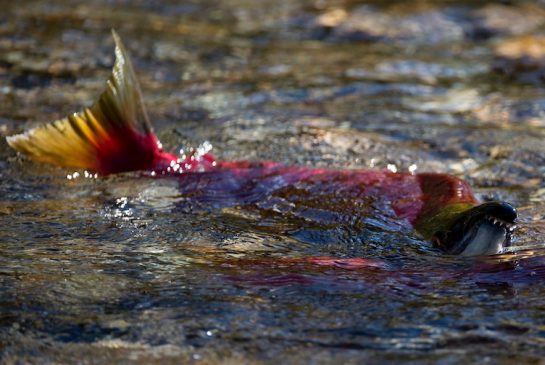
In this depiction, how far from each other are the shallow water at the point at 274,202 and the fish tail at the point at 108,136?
9cm

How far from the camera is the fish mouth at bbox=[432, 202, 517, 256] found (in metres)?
3.01

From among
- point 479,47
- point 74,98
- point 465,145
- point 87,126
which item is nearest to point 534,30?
point 479,47

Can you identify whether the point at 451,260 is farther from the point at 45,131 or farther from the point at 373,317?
the point at 45,131

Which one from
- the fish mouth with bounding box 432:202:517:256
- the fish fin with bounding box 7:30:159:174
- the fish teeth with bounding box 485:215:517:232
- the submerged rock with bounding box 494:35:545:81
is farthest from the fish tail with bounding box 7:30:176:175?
the submerged rock with bounding box 494:35:545:81

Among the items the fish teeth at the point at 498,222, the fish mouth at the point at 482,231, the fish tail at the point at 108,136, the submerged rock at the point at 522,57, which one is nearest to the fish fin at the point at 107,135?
the fish tail at the point at 108,136

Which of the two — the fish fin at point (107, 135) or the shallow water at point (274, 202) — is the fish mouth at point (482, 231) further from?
the fish fin at point (107, 135)

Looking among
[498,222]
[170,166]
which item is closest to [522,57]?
[170,166]

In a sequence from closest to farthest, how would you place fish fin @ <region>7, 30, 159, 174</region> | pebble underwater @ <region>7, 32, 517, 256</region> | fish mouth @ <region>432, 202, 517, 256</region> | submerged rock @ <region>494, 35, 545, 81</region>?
fish mouth @ <region>432, 202, 517, 256</region>, pebble underwater @ <region>7, 32, 517, 256</region>, fish fin @ <region>7, 30, 159, 174</region>, submerged rock @ <region>494, 35, 545, 81</region>

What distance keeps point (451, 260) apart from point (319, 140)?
1.98m

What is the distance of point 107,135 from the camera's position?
414cm

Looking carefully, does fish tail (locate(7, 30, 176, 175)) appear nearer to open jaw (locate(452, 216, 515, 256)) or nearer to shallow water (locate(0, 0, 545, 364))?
shallow water (locate(0, 0, 545, 364))

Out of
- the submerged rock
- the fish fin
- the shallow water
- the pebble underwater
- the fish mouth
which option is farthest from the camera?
the submerged rock

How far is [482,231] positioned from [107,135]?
1715mm

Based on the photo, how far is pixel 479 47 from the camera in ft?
24.2
